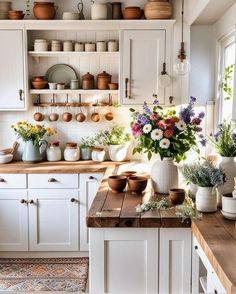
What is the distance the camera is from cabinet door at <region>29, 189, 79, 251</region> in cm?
404

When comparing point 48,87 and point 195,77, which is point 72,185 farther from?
point 195,77

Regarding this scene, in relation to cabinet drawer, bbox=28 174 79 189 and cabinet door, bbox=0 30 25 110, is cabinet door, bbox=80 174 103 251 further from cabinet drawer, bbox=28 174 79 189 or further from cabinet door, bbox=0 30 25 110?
cabinet door, bbox=0 30 25 110

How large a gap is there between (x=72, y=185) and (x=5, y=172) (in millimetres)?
611

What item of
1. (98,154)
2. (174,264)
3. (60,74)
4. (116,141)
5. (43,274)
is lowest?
(43,274)

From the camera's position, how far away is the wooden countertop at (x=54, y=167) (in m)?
3.97

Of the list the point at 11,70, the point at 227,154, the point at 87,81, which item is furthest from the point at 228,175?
the point at 11,70

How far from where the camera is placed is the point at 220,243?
189 centimetres

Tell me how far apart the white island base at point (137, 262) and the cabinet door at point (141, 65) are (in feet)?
6.67

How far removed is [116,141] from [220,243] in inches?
98.5

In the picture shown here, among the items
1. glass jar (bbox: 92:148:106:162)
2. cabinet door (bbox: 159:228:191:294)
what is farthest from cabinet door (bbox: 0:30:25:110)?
cabinet door (bbox: 159:228:191:294)

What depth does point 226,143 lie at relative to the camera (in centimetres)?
250

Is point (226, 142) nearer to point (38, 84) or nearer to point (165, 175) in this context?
point (165, 175)

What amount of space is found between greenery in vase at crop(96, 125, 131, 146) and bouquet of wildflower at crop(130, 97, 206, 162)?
1.55 meters

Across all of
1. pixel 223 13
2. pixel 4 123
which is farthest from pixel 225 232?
pixel 4 123
